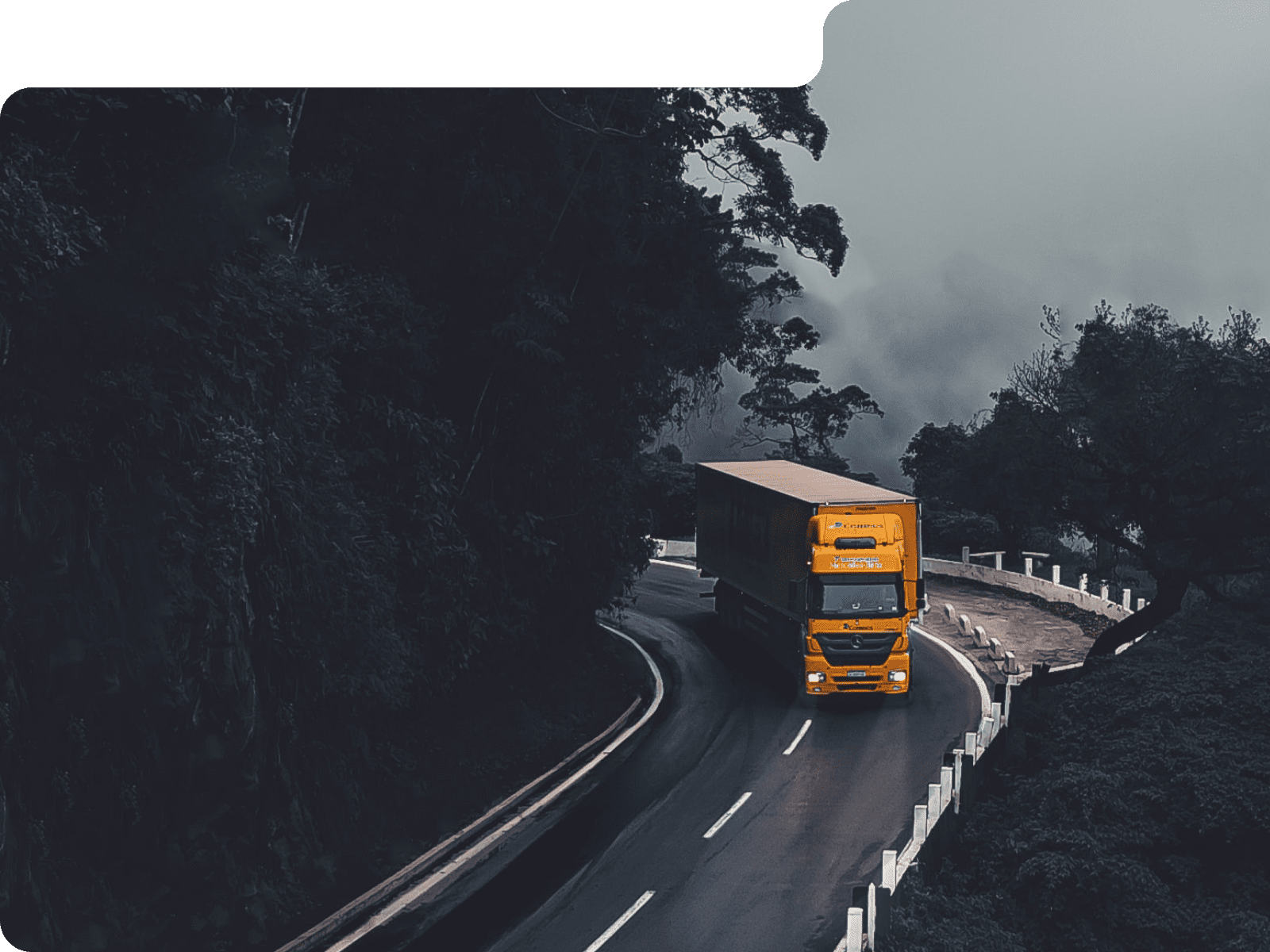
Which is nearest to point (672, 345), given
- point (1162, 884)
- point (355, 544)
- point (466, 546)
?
point (466, 546)

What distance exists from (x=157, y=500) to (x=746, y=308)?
19556 millimetres

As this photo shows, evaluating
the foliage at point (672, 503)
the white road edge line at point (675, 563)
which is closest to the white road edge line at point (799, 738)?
the white road edge line at point (675, 563)

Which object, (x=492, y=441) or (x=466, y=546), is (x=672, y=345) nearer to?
(x=492, y=441)

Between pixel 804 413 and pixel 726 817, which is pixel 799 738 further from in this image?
pixel 804 413

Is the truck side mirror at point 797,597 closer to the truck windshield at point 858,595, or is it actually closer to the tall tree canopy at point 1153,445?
the truck windshield at point 858,595

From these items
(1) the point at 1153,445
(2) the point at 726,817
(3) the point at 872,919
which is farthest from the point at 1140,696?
(3) the point at 872,919

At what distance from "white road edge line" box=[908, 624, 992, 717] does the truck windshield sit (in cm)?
331

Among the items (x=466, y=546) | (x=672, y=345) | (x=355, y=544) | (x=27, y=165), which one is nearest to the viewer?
(x=27, y=165)

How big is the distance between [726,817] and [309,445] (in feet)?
33.2

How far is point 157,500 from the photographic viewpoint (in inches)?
531

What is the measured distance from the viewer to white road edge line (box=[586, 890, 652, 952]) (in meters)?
16.8

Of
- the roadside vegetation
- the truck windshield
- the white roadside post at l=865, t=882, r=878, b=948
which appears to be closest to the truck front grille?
the truck windshield

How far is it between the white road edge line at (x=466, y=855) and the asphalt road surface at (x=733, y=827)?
669 mm

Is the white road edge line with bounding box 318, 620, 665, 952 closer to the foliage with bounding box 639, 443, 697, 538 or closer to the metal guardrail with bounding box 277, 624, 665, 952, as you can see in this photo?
the metal guardrail with bounding box 277, 624, 665, 952
